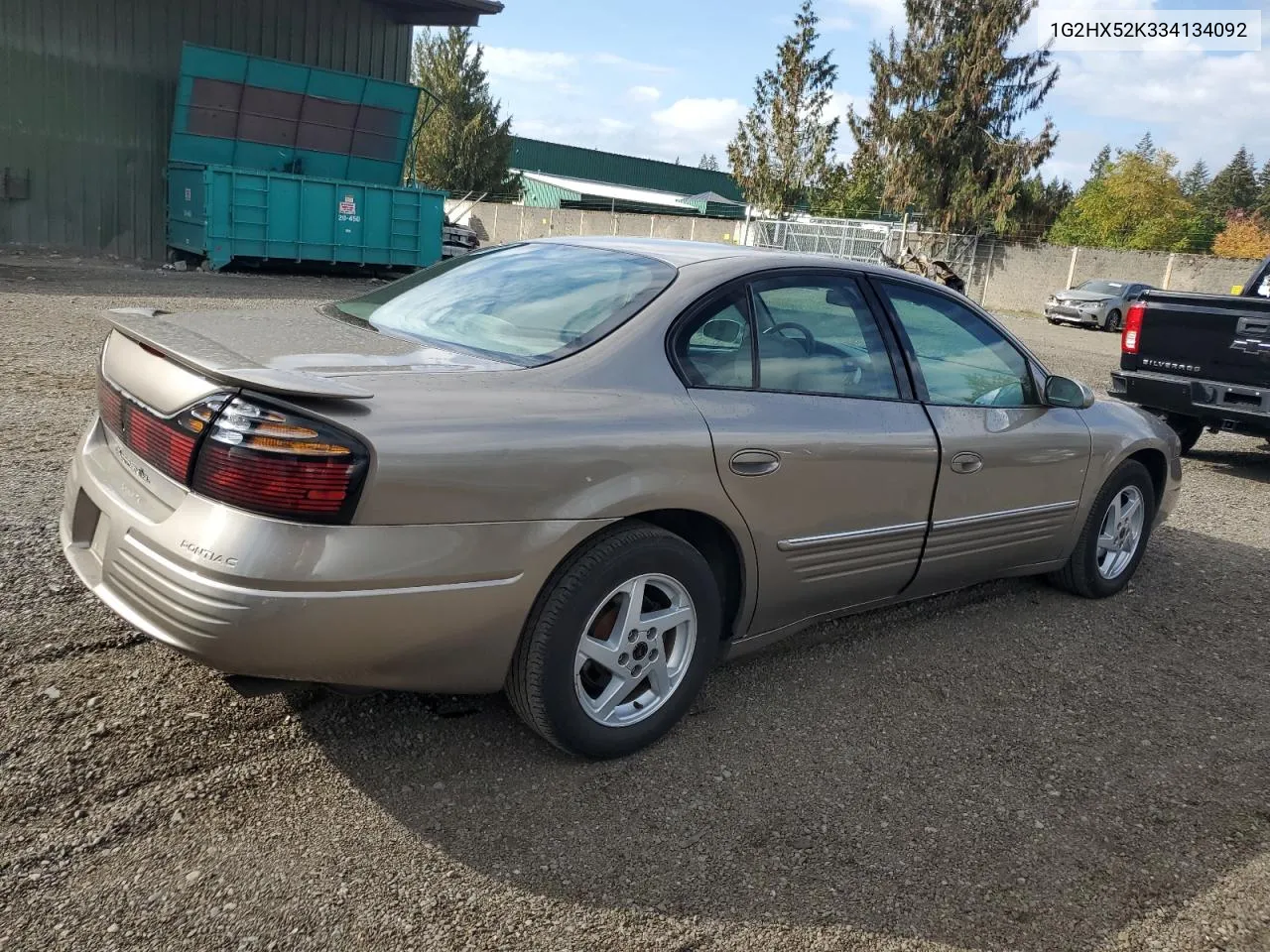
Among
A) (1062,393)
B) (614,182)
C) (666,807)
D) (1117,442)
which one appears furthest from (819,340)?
(614,182)

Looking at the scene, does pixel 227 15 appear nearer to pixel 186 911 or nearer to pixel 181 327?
pixel 181 327

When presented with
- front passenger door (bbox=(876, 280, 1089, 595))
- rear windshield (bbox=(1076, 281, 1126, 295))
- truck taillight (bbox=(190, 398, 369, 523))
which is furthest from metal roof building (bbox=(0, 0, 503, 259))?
truck taillight (bbox=(190, 398, 369, 523))

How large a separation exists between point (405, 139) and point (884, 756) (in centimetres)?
2091

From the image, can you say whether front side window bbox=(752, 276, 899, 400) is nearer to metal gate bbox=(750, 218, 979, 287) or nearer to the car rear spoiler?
the car rear spoiler

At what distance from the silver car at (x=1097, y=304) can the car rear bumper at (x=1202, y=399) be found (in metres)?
17.2

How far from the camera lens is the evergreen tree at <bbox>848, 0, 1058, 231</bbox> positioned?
34.4 meters

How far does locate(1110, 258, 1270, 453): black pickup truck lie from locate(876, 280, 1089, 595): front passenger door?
12.8 ft

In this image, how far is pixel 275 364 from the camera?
2.60 metres

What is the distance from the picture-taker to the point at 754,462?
3.14 metres

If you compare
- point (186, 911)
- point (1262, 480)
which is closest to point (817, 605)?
point (186, 911)

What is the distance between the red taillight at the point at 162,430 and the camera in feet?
8.22

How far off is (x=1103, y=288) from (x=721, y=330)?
24.3 meters

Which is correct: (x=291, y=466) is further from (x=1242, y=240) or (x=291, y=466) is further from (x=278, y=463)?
(x=1242, y=240)

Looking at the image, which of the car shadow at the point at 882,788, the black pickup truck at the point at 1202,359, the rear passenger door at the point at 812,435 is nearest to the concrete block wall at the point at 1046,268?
the black pickup truck at the point at 1202,359
